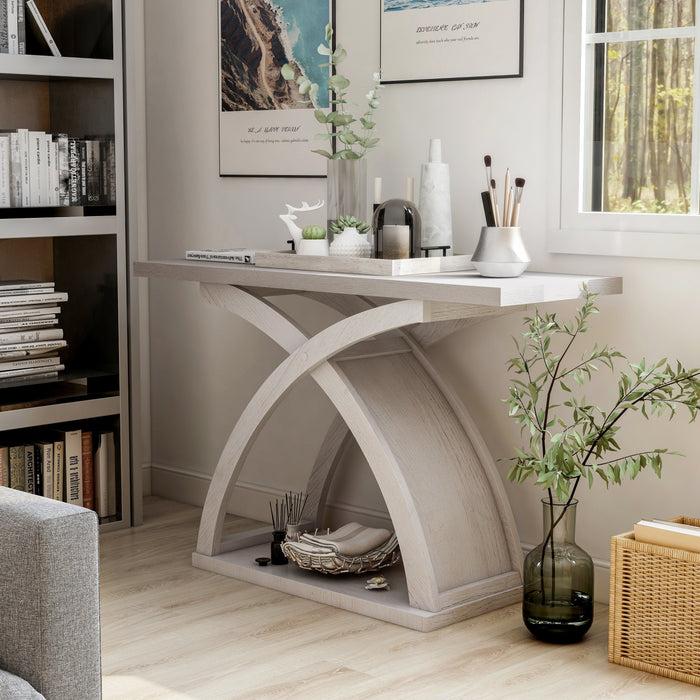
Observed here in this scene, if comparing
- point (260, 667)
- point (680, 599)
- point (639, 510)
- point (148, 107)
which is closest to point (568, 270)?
point (639, 510)

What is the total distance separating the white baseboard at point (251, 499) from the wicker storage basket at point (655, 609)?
39 centimetres

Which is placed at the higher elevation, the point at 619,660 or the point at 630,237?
the point at 630,237

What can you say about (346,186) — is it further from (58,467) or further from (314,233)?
(58,467)

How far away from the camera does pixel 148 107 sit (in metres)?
4.04

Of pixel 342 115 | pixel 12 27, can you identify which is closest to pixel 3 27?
pixel 12 27

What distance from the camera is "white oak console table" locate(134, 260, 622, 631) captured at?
2.72 m

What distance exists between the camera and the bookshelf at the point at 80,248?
3.50 metres

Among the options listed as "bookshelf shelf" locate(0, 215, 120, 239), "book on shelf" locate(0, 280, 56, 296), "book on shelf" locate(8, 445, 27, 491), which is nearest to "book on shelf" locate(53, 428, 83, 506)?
"book on shelf" locate(8, 445, 27, 491)

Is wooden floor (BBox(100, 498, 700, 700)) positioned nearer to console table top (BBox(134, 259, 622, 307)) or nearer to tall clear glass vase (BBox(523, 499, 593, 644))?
tall clear glass vase (BBox(523, 499, 593, 644))

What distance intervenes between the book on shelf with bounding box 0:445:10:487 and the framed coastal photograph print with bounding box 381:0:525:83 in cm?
159

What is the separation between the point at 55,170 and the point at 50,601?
204 centimetres

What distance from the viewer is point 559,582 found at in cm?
268

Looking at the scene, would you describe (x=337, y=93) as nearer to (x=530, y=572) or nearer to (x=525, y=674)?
(x=530, y=572)

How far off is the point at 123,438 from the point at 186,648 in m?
1.14
